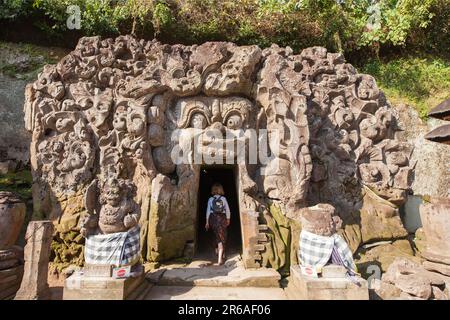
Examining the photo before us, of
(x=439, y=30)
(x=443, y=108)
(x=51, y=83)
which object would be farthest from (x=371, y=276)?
(x=439, y=30)

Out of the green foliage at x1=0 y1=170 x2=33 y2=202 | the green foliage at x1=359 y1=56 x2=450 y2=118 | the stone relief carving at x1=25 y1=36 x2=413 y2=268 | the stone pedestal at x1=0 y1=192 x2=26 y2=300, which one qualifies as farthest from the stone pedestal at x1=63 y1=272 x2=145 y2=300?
the green foliage at x1=359 y1=56 x2=450 y2=118

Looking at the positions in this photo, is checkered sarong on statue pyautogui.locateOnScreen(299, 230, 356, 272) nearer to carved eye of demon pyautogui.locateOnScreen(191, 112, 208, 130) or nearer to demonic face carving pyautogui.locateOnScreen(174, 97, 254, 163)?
demonic face carving pyautogui.locateOnScreen(174, 97, 254, 163)

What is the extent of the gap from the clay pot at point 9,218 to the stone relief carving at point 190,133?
205 centimetres

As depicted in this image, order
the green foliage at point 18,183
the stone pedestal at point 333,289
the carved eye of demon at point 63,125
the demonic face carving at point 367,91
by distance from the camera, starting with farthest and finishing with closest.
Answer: the demonic face carving at point 367,91, the green foliage at point 18,183, the carved eye of demon at point 63,125, the stone pedestal at point 333,289

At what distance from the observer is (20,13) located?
11.6 metres

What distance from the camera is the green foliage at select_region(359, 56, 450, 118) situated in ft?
36.2

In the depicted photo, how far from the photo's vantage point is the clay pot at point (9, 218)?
5.13 meters

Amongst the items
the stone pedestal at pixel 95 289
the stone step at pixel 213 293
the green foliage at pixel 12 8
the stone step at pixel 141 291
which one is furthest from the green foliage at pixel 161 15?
the stone pedestal at pixel 95 289

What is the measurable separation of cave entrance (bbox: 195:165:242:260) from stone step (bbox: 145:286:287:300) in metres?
1.84

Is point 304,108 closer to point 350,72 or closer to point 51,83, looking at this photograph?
point 350,72

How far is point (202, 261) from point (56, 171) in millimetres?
4499

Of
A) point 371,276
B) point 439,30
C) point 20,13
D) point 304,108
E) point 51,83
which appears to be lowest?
point 371,276

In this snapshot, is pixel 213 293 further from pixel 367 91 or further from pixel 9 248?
pixel 367 91

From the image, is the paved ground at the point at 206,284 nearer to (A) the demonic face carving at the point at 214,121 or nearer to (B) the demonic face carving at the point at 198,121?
(A) the demonic face carving at the point at 214,121
